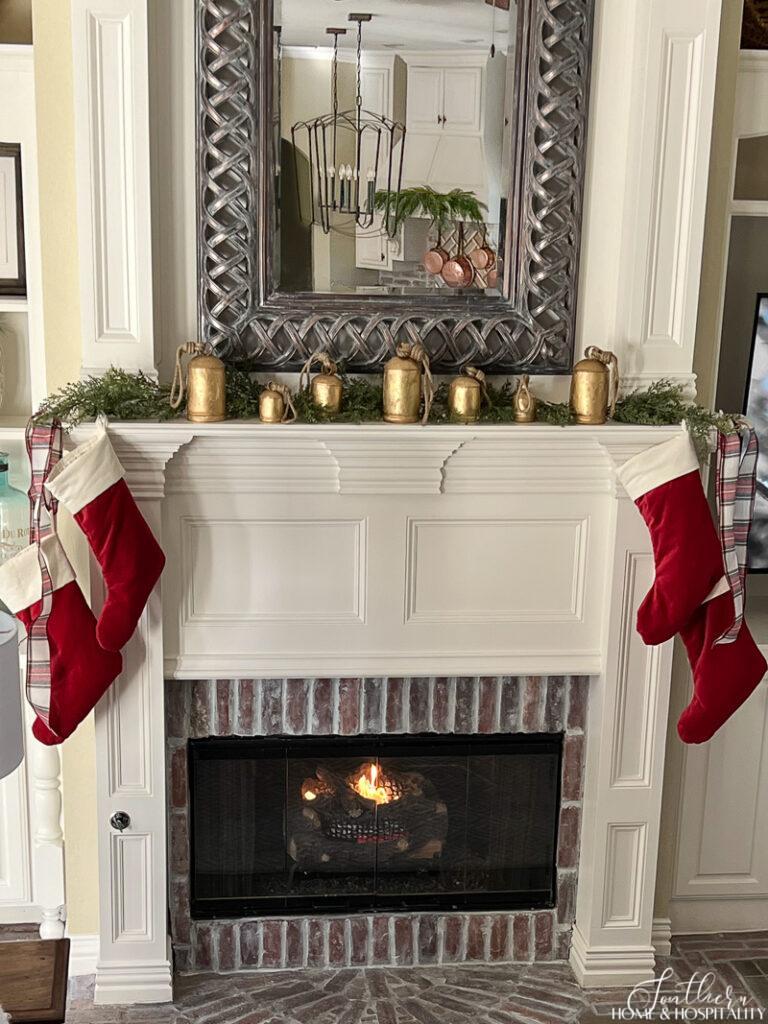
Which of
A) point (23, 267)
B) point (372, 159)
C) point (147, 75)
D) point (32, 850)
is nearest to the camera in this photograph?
point (147, 75)

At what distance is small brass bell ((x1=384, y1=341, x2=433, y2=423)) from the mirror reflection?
0.22 m

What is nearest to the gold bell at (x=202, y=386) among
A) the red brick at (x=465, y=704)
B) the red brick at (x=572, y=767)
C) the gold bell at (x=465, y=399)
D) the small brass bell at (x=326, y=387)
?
the small brass bell at (x=326, y=387)

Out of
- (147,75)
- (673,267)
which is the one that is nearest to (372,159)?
(147,75)

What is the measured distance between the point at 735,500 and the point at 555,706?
673mm

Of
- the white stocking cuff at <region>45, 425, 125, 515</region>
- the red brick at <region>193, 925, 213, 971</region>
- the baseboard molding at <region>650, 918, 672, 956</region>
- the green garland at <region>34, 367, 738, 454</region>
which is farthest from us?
the baseboard molding at <region>650, 918, 672, 956</region>

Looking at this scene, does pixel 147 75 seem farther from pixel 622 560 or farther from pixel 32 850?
pixel 32 850

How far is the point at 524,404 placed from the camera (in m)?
2.60

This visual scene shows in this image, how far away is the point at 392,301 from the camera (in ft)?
8.79

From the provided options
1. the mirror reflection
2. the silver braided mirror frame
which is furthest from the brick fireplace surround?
the mirror reflection

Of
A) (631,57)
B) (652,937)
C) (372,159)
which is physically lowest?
(652,937)

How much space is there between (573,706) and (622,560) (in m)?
0.41

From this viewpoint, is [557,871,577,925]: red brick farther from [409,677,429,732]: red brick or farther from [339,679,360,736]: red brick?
[339,679,360,736]: red brick

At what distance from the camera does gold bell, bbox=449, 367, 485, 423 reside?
2568 mm

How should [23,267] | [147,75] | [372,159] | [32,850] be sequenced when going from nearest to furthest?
1. [147,75]
2. [372,159]
3. [23,267]
4. [32,850]
